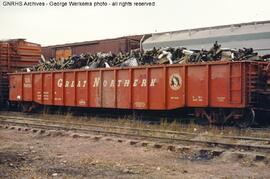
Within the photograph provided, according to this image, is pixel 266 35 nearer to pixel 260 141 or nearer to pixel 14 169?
pixel 260 141

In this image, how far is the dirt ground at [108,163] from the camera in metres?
7.28

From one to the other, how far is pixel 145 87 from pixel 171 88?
1.22m

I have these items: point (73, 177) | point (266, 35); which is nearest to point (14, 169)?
point (73, 177)

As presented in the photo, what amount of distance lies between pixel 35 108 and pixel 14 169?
46.8ft

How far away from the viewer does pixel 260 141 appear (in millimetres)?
A: 10617

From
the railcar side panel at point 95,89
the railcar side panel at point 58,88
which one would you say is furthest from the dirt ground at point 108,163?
the railcar side panel at point 58,88

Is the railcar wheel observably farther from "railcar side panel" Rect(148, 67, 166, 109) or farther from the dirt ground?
the dirt ground

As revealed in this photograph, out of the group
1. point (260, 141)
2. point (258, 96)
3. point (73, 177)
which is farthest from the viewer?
point (258, 96)

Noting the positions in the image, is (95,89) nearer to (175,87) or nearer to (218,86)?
(175,87)

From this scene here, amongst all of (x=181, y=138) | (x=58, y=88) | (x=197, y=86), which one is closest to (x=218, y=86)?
(x=197, y=86)

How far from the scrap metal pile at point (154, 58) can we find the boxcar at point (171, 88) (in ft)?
1.97

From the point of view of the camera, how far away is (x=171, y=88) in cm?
1483

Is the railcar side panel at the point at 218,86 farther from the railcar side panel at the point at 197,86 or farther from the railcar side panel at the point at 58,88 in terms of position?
the railcar side panel at the point at 58,88

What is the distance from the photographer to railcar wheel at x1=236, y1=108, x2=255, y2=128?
1341 centimetres
